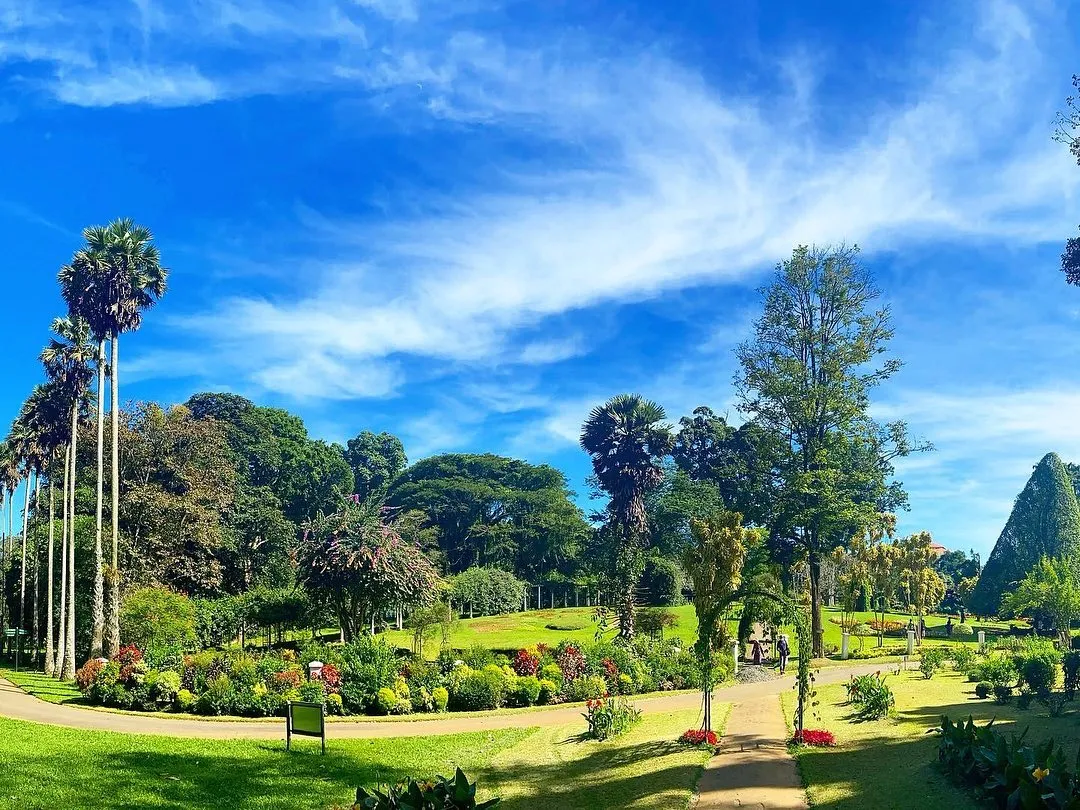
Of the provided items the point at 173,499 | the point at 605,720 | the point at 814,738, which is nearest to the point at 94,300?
the point at 173,499

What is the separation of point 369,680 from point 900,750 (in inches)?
486

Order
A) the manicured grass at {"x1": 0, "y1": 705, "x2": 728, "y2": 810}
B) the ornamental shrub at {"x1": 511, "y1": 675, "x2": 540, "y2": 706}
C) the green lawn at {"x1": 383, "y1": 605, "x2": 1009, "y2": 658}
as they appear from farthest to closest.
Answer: the green lawn at {"x1": 383, "y1": 605, "x2": 1009, "y2": 658}, the ornamental shrub at {"x1": 511, "y1": 675, "x2": 540, "y2": 706}, the manicured grass at {"x1": 0, "y1": 705, "x2": 728, "y2": 810}

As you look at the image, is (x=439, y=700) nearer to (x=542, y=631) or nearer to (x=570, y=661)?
(x=570, y=661)

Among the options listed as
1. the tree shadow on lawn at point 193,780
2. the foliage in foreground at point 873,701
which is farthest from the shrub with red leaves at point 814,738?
the tree shadow on lawn at point 193,780

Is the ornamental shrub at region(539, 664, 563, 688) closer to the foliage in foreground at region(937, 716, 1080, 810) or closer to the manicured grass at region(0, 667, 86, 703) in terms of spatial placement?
the foliage in foreground at region(937, 716, 1080, 810)

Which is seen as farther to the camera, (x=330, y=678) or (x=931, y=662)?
(x=931, y=662)

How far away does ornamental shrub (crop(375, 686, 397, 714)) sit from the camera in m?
19.5

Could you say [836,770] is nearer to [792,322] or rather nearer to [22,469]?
[792,322]

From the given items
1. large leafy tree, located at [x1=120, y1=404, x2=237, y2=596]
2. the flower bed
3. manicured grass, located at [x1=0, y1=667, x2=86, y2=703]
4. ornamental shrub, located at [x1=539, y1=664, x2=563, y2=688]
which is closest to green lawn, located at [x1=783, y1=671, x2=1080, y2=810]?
the flower bed

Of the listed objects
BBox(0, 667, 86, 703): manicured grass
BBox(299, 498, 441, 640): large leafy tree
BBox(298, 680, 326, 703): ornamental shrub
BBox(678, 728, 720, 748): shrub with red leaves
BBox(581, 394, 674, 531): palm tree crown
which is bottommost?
BBox(0, 667, 86, 703): manicured grass

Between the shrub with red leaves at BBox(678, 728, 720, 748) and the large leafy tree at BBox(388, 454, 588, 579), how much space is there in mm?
53523

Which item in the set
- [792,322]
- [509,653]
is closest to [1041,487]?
[792,322]

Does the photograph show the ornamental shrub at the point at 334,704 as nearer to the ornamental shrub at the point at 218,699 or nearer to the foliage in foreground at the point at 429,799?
the ornamental shrub at the point at 218,699

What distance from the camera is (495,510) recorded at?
78125 mm
